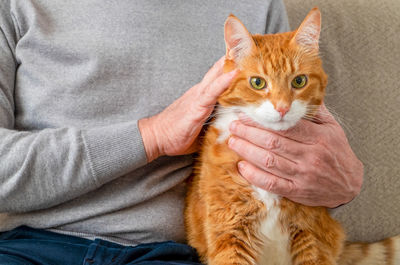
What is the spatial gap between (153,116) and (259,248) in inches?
21.3

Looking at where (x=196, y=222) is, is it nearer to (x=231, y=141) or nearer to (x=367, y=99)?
(x=231, y=141)

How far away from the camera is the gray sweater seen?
113 centimetres

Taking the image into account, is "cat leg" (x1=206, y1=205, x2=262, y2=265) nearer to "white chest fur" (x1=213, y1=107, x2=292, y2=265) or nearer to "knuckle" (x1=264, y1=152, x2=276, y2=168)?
"white chest fur" (x1=213, y1=107, x2=292, y2=265)

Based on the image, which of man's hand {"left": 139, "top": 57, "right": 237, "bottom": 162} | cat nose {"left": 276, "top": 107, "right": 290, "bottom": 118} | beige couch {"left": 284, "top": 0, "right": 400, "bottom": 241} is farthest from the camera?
beige couch {"left": 284, "top": 0, "right": 400, "bottom": 241}

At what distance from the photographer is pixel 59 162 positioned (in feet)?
3.70

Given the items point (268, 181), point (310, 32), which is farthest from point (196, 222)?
point (310, 32)

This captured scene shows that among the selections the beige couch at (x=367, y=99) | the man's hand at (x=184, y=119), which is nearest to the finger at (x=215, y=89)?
the man's hand at (x=184, y=119)

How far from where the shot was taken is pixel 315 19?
3.51 ft

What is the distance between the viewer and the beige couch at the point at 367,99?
1.57 meters

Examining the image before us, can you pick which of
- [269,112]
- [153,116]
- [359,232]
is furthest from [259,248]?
[359,232]

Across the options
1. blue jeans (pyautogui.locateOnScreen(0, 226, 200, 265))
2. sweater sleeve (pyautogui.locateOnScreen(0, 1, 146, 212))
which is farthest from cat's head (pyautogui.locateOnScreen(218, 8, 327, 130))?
blue jeans (pyautogui.locateOnScreen(0, 226, 200, 265))

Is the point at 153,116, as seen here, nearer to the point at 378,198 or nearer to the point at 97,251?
the point at 97,251

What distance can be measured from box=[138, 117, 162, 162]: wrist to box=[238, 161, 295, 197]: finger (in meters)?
0.30

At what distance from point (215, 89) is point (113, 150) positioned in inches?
14.4
